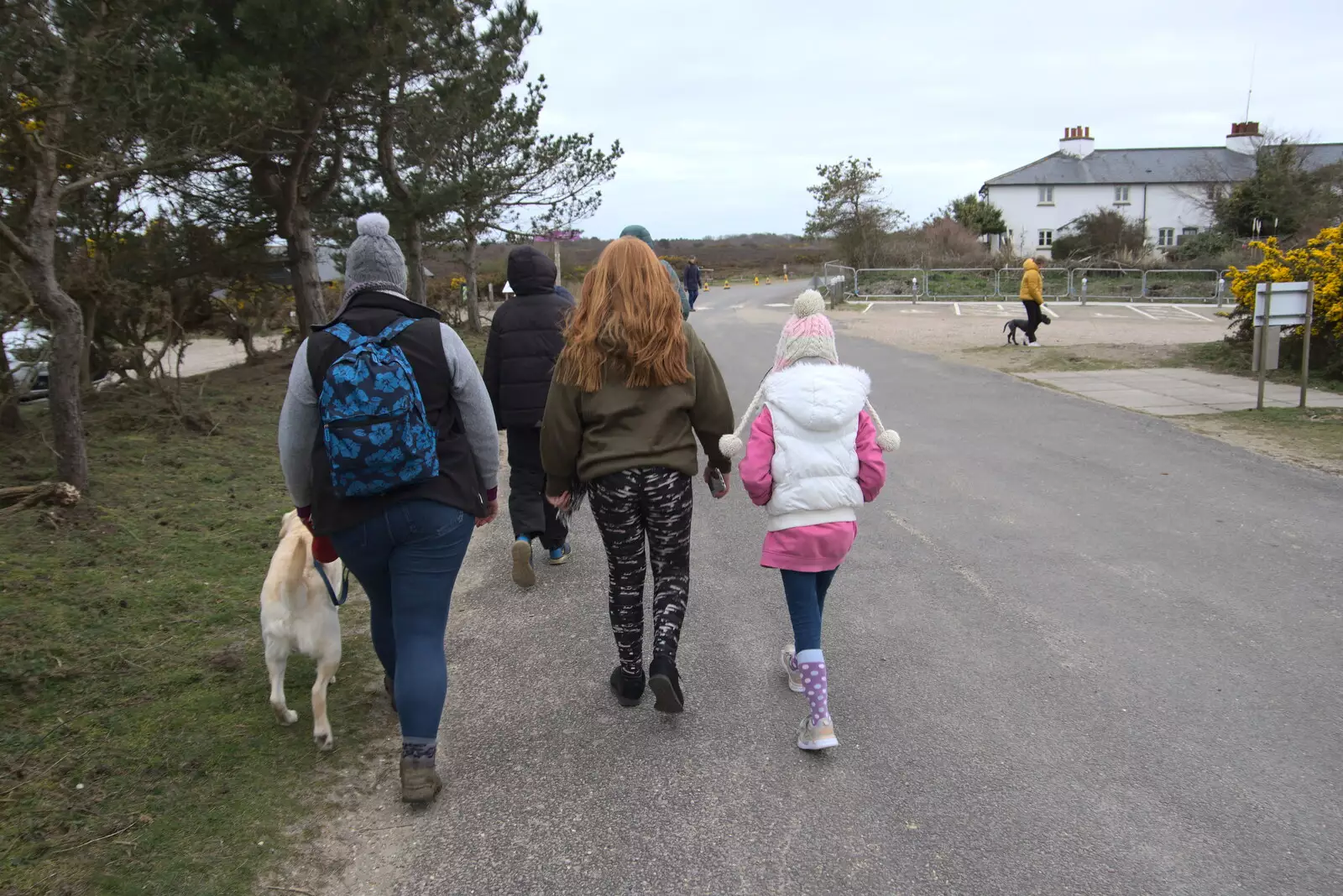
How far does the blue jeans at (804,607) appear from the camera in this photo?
11.2 feet

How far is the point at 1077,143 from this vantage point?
57.1 meters

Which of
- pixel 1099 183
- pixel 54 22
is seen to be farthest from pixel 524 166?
pixel 1099 183

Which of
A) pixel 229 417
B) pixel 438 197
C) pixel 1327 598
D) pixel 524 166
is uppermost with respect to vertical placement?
pixel 524 166

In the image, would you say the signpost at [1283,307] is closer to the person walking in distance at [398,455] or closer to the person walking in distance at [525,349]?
the person walking in distance at [525,349]

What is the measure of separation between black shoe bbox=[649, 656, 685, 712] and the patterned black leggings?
4 cm

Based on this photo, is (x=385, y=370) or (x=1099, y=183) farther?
(x=1099, y=183)

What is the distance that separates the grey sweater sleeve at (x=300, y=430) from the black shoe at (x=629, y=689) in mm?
1469

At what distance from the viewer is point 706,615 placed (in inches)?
185

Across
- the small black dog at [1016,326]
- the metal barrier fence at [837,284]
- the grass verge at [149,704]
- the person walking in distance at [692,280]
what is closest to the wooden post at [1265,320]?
the small black dog at [1016,326]

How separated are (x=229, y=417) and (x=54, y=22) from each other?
15.0 ft

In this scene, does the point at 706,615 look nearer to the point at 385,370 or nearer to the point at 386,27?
the point at 385,370

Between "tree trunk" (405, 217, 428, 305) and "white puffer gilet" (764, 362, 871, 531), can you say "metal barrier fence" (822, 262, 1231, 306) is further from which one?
"white puffer gilet" (764, 362, 871, 531)

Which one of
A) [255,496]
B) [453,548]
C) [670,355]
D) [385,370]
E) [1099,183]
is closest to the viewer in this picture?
[385,370]

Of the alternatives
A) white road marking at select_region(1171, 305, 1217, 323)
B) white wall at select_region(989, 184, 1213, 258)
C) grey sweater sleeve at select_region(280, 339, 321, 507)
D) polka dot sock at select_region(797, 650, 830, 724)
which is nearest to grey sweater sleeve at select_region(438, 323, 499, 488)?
grey sweater sleeve at select_region(280, 339, 321, 507)
